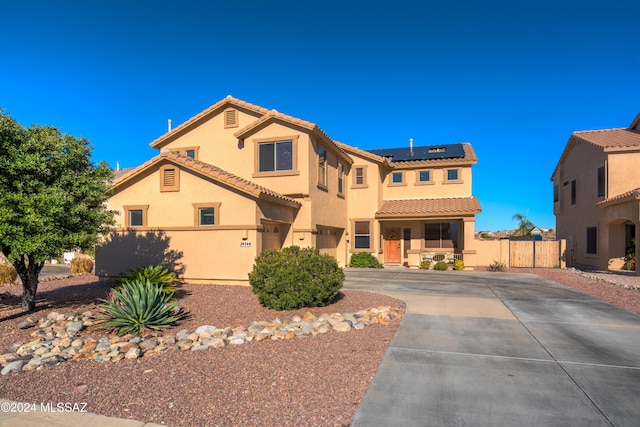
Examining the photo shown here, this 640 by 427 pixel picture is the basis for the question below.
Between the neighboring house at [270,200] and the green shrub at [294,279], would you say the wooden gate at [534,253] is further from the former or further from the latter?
the green shrub at [294,279]

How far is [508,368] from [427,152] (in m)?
22.4

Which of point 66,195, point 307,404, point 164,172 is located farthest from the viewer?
point 164,172

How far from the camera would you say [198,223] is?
14.6 metres

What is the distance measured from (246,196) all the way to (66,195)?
20.4ft

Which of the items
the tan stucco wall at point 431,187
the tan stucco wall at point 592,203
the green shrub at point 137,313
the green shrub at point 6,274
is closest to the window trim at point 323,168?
the tan stucco wall at point 431,187

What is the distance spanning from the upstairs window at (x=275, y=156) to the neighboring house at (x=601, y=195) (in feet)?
51.0

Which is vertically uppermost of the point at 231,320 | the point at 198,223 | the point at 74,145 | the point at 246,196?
the point at 74,145

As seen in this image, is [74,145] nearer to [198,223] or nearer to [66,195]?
[66,195]

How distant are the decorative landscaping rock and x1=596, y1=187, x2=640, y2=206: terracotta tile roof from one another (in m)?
14.9

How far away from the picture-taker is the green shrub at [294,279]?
388 inches

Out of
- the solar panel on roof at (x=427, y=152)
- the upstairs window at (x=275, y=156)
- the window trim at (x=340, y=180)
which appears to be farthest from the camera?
the solar panel on roof at (x=427, y=152)

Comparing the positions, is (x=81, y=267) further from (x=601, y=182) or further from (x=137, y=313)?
(x=601, y=182)

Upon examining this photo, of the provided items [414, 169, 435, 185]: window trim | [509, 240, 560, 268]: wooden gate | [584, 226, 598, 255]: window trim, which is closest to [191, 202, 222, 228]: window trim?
[414, 169, 435, 185]: window trim

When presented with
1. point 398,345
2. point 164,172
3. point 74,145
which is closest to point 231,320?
point 398,345
